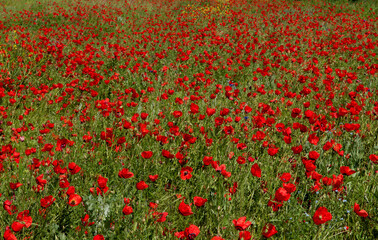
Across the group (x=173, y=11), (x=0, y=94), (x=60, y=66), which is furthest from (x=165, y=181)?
(x=173, y=11)

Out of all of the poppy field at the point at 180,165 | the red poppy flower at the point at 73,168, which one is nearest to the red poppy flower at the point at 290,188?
the poppy field at the point at 180,165

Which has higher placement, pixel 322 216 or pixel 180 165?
pixel 322 216

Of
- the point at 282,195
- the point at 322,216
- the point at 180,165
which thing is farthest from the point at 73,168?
the point at 322,216

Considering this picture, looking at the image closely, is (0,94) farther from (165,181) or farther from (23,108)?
(165,181)

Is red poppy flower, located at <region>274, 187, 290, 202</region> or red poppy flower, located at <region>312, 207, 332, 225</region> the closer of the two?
red poppy flower, located at <region>312, 207, 332, 225</region>

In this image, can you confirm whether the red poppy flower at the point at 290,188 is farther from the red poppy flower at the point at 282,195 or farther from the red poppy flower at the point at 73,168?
the red poppy flower at the point at 73,168

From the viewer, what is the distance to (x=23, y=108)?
3691mm

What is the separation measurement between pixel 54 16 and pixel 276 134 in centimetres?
1060

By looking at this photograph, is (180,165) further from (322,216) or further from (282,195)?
(322,216)

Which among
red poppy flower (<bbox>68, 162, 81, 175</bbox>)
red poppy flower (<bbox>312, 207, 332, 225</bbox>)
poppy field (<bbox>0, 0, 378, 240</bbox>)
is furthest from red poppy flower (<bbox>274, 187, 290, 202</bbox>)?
red poppy flower (<bbox>68, 162, 81, 175</bbox>)

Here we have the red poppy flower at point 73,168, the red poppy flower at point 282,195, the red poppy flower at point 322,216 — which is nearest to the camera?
the red poppy flower at point 322,216

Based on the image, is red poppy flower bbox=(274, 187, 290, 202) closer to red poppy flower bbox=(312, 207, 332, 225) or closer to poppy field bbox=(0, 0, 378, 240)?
poppy field bbox=(0, 0, 378, 240)

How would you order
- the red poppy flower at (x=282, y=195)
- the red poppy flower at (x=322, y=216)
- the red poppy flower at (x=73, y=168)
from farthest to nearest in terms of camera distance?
the red poppy flower at (x=73, y=168) → the red poppy flower at (x=282, y=195) → the red poppy flower at (x=322, y=216)

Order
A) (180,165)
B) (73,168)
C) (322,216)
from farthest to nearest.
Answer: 1. (180,165)
2. (73,168)
3. (322,216)
